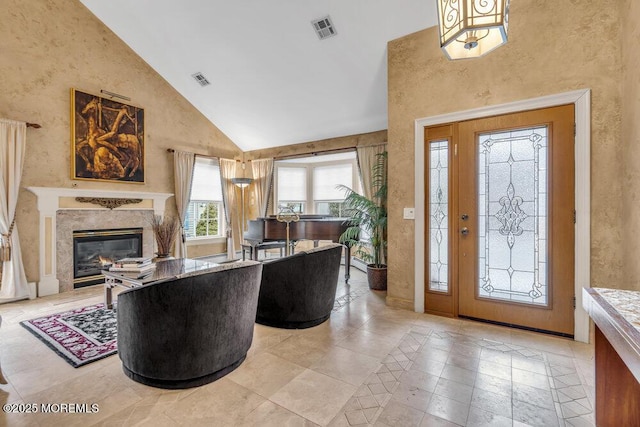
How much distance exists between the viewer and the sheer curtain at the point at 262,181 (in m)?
6.61

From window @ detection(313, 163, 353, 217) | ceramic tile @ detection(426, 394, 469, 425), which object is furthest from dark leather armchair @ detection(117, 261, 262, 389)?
window @ detection(313, 163, 353, 217)

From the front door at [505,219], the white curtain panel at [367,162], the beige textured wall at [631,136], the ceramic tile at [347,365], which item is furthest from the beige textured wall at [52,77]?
Result: the beige textured wall at [631,136]

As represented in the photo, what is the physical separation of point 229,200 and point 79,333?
13.7 ft

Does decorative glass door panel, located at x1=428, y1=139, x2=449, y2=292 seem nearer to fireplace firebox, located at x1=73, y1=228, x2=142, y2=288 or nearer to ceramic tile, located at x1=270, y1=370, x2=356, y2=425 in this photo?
ceramic tile, located at x1=270, y1=370, x2=356, y2=425

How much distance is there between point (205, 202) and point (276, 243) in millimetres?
2131

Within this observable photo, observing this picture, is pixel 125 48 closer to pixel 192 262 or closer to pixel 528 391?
pixel 192 262

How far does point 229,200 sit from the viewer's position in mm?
6613

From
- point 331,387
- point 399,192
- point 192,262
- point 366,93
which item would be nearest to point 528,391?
point 331,387

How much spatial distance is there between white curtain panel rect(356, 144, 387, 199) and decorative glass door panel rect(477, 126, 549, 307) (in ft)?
7.76

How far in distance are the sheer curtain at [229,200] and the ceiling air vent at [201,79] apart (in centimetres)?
165

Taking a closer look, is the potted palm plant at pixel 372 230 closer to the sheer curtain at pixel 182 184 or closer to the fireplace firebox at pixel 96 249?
the sheer curtain at pixel 182 184

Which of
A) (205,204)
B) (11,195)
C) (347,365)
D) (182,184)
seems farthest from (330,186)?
(11,195)

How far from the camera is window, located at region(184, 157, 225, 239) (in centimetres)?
612

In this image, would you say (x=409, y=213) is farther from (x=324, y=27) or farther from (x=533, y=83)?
(x=324, y=27)
